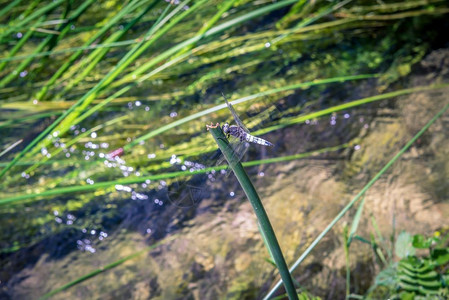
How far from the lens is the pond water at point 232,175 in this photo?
45.9 inches

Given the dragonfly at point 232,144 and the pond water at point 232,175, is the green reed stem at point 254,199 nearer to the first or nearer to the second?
the dragonfly at point 232,144

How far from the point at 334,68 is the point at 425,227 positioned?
782mm

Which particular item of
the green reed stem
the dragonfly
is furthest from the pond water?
the green reed stem

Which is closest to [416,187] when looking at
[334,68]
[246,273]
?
Answer: [246,273]

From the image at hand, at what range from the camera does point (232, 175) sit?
55.8 inches

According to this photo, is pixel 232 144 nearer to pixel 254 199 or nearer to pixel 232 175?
pixel 254 199

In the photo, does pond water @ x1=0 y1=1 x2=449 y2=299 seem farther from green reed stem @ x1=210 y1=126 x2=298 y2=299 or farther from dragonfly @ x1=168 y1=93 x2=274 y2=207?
green reed stem @ x1=210 y1=126 x2=298 y2=299

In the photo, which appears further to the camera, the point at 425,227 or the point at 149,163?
the point at 149,163

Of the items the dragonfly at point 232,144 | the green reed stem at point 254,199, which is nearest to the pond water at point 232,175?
the dragonfly at point 232,144

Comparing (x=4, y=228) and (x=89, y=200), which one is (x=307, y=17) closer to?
(x=89, y=200)

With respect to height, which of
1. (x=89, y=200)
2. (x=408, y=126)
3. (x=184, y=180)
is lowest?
(x=408, y=126)

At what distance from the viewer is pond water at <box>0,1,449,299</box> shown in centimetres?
117

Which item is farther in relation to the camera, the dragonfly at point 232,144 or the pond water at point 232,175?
the pond water at point 232,175

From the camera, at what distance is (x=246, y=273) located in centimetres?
116
